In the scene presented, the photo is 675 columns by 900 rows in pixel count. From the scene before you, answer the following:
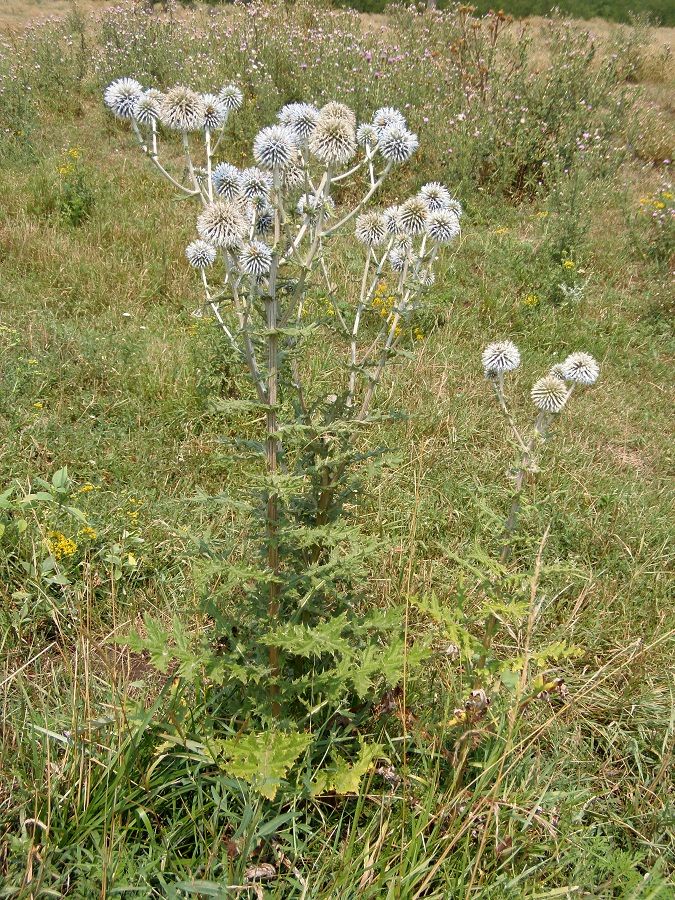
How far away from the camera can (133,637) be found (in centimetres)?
188

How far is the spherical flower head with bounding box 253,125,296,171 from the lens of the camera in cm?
179

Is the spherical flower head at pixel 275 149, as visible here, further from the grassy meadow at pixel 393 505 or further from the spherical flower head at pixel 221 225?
the grassy meadow at pixel 393 505

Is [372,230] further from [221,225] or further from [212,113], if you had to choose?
[221,225]

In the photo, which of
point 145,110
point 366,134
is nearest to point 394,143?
point 366,134

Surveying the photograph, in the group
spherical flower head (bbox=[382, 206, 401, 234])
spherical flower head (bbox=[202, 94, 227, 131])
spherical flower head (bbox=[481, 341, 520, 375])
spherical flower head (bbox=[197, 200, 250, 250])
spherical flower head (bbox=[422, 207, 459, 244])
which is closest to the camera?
spherical flower head (bbox=[197, 200, 250, 250])

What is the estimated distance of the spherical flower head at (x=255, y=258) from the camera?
180cm

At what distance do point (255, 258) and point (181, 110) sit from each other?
1.91ft

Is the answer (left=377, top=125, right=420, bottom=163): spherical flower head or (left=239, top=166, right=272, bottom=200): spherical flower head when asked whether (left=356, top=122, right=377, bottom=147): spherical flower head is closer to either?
(left=377, top=125, right=420, bottom=163): spherical flower head

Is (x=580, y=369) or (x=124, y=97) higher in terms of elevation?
(x=124, y=97)

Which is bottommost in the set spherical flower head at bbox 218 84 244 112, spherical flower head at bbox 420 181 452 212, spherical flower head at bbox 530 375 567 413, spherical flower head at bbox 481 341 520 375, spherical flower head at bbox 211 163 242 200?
spherical flower head at bbox 530 375 567 413

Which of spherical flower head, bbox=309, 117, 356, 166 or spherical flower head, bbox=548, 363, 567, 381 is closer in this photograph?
spherical flower head, bbox=309, 117, 356, 166

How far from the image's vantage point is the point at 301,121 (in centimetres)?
191

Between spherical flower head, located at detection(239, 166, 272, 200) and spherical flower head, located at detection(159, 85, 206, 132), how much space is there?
9.4 inches

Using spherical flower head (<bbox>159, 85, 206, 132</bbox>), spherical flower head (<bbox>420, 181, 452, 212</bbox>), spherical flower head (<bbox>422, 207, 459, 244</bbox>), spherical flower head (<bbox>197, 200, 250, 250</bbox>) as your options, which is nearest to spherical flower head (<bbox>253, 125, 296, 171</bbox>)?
spherical flower head (<bbox>197, 200, 250, 250</bbox>)
